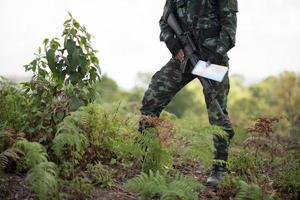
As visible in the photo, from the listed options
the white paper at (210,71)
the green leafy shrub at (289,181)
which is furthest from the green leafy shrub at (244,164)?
the white paper at (210,71)

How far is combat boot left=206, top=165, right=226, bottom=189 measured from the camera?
6.62m

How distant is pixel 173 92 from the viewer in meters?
6.80

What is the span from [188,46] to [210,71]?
0.60m

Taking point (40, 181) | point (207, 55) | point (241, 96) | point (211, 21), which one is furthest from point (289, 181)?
point (241, 96)

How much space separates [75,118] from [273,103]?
3085 inches

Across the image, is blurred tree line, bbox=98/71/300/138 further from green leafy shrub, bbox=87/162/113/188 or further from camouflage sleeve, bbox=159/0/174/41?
green leafy shrub, bbox=87/162/113/188

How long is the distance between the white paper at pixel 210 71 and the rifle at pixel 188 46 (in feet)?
0.36

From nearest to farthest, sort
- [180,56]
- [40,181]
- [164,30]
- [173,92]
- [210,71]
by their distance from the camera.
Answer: [40,181]
[210,71]
[180,56]
[173,92]
[164,30]

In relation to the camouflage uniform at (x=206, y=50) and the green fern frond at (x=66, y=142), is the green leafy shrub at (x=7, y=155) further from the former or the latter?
the camouflage uniform at (x=206, y=50)

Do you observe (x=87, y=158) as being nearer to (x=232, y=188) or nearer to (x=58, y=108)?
(x=58, y=108)

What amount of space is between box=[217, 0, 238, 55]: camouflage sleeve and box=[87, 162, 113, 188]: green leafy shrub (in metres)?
2.06

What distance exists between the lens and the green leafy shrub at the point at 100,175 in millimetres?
6121

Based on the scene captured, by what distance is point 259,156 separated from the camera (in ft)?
26.5

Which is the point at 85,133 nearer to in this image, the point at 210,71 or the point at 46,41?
the point at 46,41
